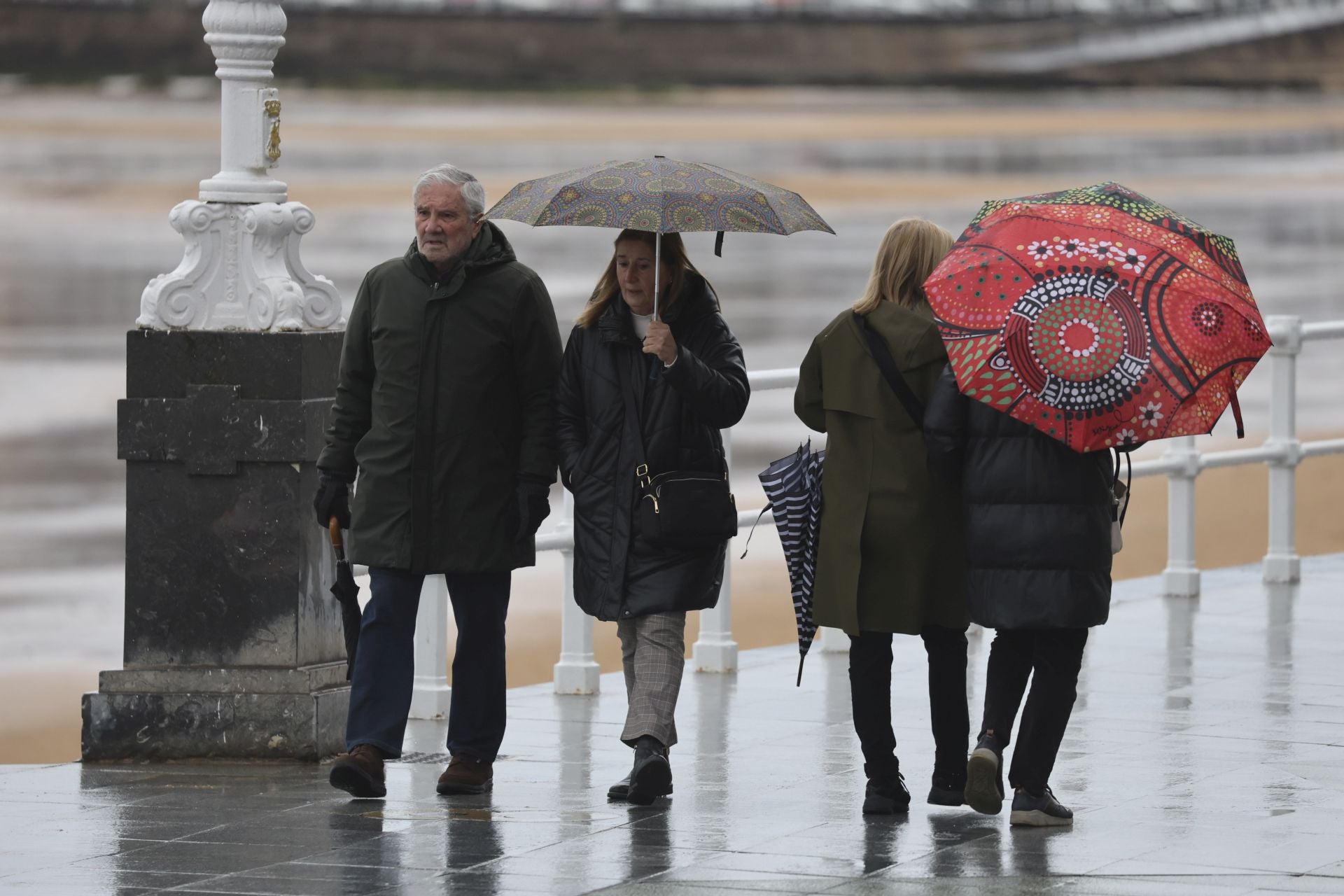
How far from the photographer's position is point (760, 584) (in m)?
19.4

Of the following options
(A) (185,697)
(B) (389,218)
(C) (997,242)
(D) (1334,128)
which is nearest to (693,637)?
(A) (185,697)

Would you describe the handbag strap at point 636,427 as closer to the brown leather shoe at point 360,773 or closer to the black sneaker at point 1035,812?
the brown leather shoe at point 360,773

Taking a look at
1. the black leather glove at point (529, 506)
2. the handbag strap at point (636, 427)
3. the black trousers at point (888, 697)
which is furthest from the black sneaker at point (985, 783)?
the black leather glove at point (529, 506)

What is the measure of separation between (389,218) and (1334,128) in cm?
2028

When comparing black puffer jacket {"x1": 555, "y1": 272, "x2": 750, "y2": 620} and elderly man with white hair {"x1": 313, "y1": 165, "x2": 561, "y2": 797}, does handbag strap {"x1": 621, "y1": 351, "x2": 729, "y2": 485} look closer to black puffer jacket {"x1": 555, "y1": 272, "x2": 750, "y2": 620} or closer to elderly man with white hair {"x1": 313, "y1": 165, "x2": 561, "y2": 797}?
black puffer jacket {"x1": 555, "y1": 272, "x2": 750, "y2": 620}

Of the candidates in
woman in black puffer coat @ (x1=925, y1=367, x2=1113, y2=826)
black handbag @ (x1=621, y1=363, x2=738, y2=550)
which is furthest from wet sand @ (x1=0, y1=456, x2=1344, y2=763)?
woman in black puffer coat @ (x1=925, y1=367, x2=1113, y2=826)

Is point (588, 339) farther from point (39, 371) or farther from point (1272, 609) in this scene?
point (39, 371)

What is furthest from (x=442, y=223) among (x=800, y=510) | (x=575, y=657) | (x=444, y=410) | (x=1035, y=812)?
(x=575, y=657)

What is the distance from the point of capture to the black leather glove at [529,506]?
292 inches

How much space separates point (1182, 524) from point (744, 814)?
5.15m

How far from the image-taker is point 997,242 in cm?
679

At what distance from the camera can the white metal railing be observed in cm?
910

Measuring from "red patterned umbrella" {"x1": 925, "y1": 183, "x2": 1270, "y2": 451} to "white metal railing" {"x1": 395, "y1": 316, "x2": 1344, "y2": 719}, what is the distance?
2.85 meters

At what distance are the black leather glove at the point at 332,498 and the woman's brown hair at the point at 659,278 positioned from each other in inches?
31.7
